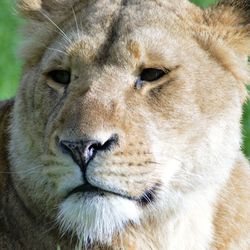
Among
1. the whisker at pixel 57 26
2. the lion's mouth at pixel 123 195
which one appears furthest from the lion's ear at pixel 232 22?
the lion's mouth at pixel 123 195

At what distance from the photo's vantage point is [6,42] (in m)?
9.79

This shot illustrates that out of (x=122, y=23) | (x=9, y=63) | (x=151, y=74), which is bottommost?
(x=9, y=63)

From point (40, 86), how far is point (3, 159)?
1.67 ft

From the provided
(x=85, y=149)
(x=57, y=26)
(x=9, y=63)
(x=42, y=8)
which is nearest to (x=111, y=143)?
(x=85, y=149)

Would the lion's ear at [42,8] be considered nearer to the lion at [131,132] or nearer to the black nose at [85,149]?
the lion at [131,132]

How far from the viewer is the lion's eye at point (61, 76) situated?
463cm

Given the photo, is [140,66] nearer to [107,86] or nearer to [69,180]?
[107,86]

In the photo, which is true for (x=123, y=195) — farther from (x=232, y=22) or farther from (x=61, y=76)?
(x=232, y=22)

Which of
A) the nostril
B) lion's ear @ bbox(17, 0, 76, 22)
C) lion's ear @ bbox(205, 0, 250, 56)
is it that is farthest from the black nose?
lion's ear @ bbox(17, 0, 76, 22)

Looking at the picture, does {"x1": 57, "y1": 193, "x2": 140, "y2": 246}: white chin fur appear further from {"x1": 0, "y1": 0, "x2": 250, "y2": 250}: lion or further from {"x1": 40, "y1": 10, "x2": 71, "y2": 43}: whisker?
{"x1": 40, "y1": 10, "x2": 71, "y2": 43}: whisker

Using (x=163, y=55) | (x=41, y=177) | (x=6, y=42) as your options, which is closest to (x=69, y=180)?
(x=41, y=177)

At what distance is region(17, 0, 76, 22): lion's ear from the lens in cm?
504

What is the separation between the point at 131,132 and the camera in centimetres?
427

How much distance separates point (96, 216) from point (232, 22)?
46.7 inches
